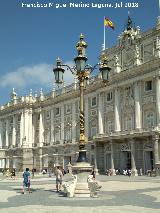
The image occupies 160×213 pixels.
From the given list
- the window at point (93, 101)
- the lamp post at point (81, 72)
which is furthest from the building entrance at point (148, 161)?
the lamp post at point (81, 72)

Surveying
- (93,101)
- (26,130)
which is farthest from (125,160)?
(26,130)

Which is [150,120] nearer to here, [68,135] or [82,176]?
[68,135]

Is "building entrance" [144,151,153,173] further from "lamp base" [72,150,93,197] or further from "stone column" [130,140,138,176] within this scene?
"lamp base" [72,150,93,197]

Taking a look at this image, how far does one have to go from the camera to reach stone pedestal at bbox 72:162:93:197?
62.2ft

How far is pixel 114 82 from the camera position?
5366 cm

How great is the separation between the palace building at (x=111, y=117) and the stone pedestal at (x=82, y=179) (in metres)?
25.5

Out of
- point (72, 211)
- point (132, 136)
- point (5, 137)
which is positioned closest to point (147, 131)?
point (132, 136)

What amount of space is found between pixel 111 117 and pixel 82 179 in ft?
117

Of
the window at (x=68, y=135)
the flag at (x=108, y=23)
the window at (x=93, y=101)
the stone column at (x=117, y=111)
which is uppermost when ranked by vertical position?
the flag at (x=108, y=23)

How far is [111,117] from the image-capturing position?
180 feet

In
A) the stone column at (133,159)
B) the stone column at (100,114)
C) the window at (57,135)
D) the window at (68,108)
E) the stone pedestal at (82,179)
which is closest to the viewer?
the stone pedestal at (82,179)

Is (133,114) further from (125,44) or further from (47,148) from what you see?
(47,148)

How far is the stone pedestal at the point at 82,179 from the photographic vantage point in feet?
62.2

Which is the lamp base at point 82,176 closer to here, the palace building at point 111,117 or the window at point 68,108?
Result: the palace building at point 111,117
